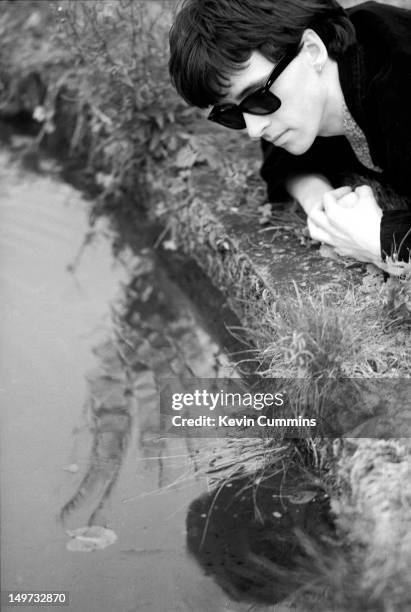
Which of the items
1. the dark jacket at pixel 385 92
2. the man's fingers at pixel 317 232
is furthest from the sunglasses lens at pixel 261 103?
the man's fingers at pixel 317 232

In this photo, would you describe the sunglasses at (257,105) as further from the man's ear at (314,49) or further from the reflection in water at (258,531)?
the reflection in water at (258,531)

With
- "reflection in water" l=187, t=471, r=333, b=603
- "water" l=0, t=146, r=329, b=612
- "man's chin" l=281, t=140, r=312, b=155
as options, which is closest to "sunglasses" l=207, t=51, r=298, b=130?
"man's chin" l=281, t=140, r=312, b=155

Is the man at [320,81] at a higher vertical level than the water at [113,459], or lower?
higher

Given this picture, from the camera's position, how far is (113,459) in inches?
119

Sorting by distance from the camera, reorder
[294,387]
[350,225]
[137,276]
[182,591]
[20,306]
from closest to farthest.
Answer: [182,591], [294,387], [350,225], [20,306], [137,276]

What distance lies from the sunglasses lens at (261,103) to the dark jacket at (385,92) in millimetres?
283

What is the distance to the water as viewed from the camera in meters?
2.56

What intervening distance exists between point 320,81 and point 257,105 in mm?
260

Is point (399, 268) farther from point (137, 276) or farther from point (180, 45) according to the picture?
point (137, 276)

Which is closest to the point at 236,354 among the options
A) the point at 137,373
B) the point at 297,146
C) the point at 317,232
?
the point at 137,373

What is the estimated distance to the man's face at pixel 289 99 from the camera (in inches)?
114

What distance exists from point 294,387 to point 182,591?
0.75 metres

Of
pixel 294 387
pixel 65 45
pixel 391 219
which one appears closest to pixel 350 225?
pixel 391 219

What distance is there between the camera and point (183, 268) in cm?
425
